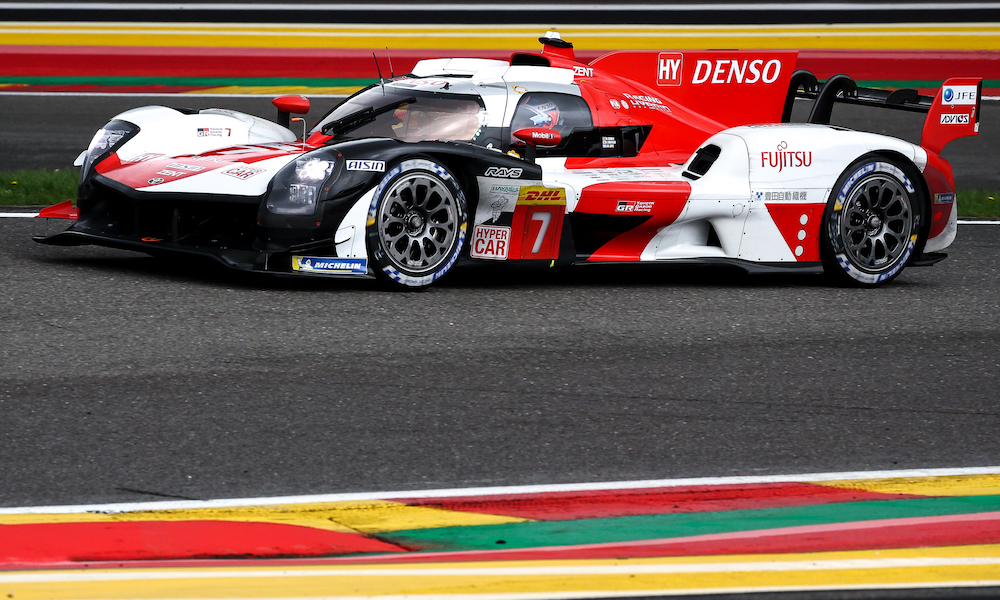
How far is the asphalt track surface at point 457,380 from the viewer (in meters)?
4.23

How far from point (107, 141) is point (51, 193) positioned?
2814 millimetres

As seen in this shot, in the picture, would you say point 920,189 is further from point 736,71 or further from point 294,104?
point 294,104

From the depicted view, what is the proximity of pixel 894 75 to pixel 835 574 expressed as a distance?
1424 cm

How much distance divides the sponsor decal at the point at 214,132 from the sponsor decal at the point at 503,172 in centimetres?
161

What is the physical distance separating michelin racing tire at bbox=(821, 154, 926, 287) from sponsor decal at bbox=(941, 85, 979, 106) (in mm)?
678

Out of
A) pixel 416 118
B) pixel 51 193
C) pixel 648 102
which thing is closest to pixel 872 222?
pixel 648 102

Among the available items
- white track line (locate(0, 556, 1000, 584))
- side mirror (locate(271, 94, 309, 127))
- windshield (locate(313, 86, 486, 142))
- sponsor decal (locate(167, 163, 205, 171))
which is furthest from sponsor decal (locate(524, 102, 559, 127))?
white track line (locate(0, 556, 1000, 584))

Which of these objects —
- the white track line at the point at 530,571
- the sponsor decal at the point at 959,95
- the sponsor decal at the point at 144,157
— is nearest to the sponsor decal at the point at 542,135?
the sponsor decal at the point at 144,157

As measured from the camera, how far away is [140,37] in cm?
1747

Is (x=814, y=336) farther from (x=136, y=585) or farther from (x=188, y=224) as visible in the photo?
(x=136, y=585)

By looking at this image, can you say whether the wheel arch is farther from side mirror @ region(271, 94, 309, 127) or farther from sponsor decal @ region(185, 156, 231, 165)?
sponsor decal @ region(185, 156, 231, 165)

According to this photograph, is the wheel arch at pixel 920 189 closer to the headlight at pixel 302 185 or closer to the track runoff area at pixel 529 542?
the headlight at pixel 302 185

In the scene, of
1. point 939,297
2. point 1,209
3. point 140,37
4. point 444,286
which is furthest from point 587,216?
point 140,37

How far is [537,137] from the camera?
23.1ft
